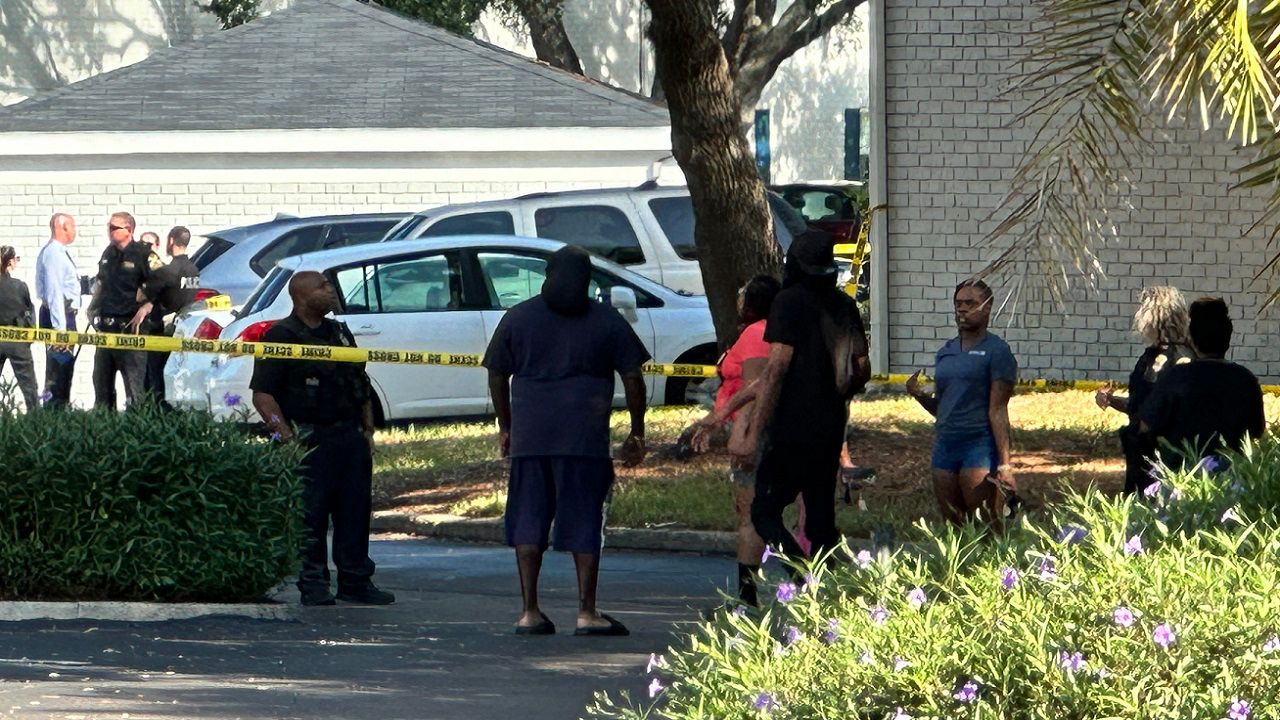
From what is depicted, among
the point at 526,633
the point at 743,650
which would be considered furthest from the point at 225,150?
the point at 743,650

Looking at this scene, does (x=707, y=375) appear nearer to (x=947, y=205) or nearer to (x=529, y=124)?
(x=947, y=205)

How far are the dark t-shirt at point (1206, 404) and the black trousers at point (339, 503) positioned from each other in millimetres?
3743

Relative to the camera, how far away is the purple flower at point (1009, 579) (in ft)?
15.3

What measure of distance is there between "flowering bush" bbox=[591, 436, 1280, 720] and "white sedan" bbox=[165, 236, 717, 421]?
428 inches

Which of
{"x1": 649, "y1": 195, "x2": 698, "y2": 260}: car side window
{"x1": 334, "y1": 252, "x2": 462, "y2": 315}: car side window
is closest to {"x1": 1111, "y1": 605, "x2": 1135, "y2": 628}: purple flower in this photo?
{"x1": 334, "y1": 252, "x2": 462, "y2": 315}: car side window

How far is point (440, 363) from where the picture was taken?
13867 millimetres

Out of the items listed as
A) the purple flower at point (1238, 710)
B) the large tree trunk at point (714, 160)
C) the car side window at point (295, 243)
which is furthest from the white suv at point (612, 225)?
the purple flower at point (1238, 710)

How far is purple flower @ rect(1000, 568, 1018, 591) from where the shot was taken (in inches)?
183

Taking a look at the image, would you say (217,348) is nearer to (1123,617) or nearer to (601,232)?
(601,232)

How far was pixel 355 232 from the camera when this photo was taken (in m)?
20.6

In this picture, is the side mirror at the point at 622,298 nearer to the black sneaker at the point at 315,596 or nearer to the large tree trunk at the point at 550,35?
the black sneaker at the point at 315,596

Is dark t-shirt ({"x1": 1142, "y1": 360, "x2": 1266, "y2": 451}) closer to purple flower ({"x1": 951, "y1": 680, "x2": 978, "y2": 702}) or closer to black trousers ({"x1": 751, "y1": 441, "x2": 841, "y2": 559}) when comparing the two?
black trousers ({"x1": 751, "y1": 441, "x2": 841, "y2": 559})

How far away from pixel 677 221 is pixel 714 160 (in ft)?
15.2

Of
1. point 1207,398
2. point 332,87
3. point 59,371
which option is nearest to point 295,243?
point 59,371
